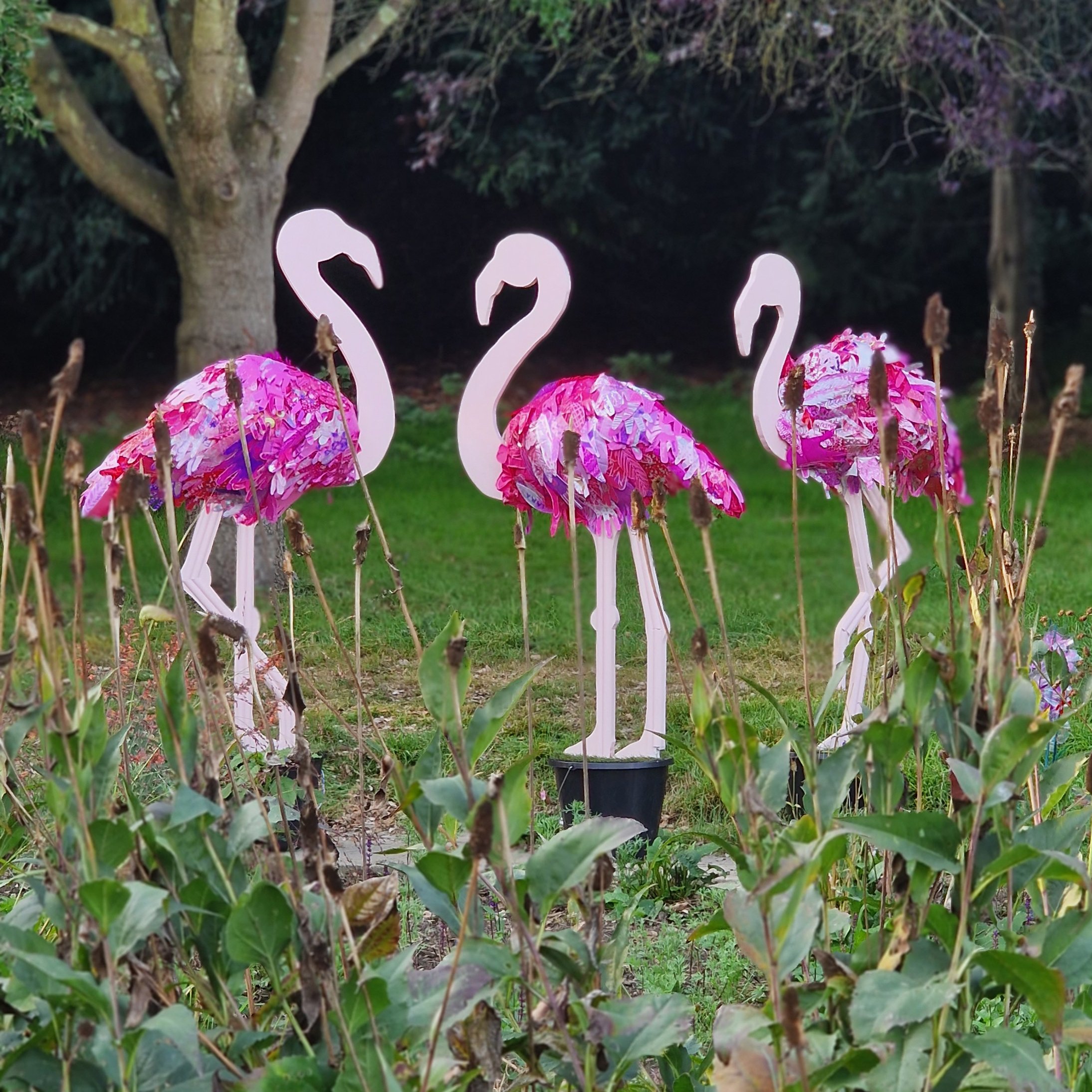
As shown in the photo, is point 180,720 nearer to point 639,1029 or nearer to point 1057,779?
point 639,1029

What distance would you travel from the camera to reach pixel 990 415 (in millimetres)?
1431

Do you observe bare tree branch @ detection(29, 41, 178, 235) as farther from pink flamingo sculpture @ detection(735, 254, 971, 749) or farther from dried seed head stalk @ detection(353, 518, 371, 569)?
dried seed head stalk @ detection(353, 518, 371, 569)

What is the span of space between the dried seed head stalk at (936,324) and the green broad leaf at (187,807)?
32.5 inches

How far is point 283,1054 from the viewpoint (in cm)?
159

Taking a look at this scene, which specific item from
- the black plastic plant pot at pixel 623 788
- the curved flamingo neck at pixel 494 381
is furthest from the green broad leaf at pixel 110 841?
the curved flamingo neck at pixel 494 381

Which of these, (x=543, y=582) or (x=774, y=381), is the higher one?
(x=774, y=381)

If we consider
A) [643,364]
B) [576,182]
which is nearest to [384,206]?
[576,182]

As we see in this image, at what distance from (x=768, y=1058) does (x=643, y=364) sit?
11.2 metres

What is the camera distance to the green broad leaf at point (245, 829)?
1615mm

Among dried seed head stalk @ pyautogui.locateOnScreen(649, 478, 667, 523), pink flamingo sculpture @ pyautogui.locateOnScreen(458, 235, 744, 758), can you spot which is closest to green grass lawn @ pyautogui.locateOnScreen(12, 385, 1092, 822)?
pink flamingo sculpture @ pyautogui.locateOnScreen(458, 235, 744, 758)

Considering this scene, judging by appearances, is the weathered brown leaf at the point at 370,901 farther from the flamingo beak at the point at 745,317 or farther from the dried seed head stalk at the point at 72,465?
the flamingo beak at the point at 745,317

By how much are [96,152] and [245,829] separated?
528 cm

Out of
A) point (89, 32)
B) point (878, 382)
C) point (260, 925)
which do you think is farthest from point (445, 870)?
point (89, 32)

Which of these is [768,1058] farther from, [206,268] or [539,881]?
[206,268]
